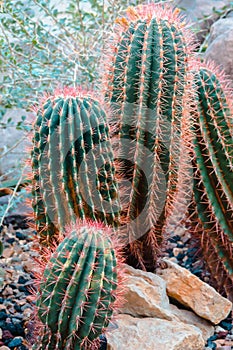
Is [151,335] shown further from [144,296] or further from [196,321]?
[196,321]

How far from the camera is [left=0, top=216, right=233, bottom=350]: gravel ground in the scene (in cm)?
248

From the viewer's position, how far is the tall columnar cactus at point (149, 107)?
2361 mm

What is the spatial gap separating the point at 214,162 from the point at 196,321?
0.72 meters

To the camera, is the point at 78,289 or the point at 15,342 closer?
the point at 78,289

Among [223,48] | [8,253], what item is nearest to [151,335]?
[8,253]

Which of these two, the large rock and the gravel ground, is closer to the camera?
the gravel ground

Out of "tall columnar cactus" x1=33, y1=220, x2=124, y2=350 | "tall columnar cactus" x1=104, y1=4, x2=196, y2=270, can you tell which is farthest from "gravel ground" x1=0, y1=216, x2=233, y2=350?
"tall columnar cactus" x1=104, y1=4, x2=196, y2=270

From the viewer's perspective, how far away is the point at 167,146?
240cm

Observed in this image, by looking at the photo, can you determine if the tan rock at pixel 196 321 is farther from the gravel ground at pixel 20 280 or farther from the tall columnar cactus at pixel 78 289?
the tall columnar cactus at pixel 78 289

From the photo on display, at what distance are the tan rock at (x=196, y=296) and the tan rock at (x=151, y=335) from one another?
1.09 ft

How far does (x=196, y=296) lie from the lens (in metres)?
→ 2.58

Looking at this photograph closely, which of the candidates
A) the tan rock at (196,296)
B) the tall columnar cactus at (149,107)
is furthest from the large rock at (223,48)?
the tan rock at (196,296)

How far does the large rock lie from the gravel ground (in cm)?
116

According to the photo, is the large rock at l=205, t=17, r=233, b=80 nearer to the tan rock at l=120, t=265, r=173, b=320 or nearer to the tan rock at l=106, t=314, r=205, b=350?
the tan rock at l=120, t=265, r=173, b=320
